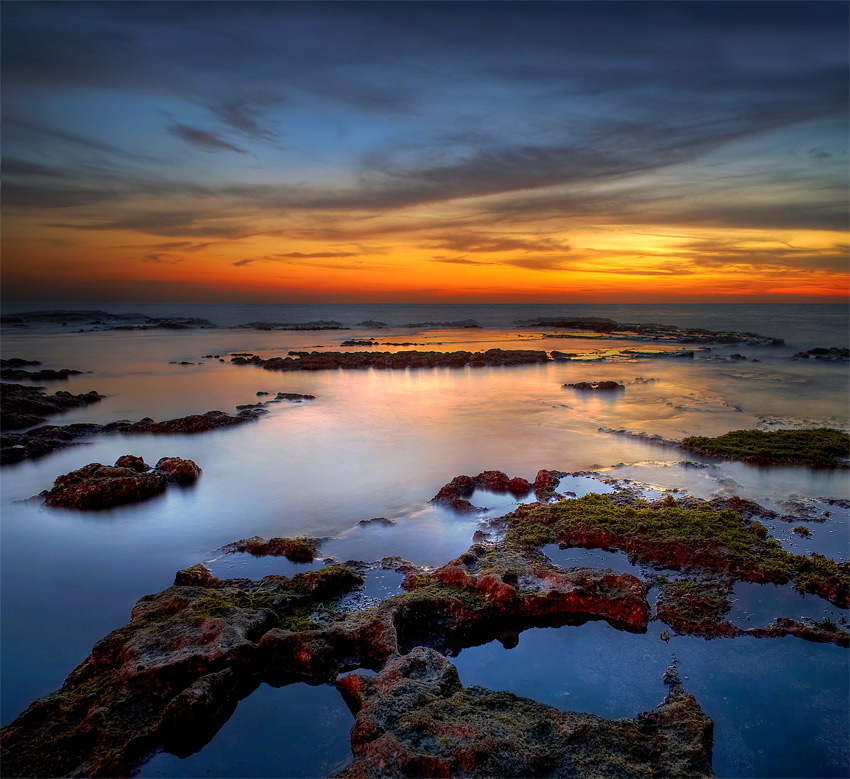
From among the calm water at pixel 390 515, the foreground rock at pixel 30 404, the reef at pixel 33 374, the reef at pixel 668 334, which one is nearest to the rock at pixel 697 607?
the calm water at pixel 390 515

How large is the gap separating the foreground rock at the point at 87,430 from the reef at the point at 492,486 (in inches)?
329

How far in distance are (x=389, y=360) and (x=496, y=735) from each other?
27.2m

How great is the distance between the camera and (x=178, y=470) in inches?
428

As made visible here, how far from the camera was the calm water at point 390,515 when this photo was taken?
15.3 ft

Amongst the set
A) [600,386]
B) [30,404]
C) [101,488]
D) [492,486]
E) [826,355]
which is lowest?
[492,486]

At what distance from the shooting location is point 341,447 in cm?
1381

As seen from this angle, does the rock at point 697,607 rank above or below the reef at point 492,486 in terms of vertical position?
below

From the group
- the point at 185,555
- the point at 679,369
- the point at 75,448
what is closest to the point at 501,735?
the point at 185,555

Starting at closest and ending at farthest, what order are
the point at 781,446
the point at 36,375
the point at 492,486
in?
the point at 492,486 → the point at 781,446 → the point at 36,375

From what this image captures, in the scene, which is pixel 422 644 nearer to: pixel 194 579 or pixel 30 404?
pixel 194 579

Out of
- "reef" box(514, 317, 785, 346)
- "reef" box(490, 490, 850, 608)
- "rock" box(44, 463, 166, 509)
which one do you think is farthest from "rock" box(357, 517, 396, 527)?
"reef" box(514, 317, 785, 346)

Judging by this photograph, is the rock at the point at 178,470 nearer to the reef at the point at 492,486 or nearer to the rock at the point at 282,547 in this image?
the rock at the point at 282,547

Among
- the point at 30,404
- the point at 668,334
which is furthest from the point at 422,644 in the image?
the point at 668,334

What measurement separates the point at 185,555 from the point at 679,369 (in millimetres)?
27822
